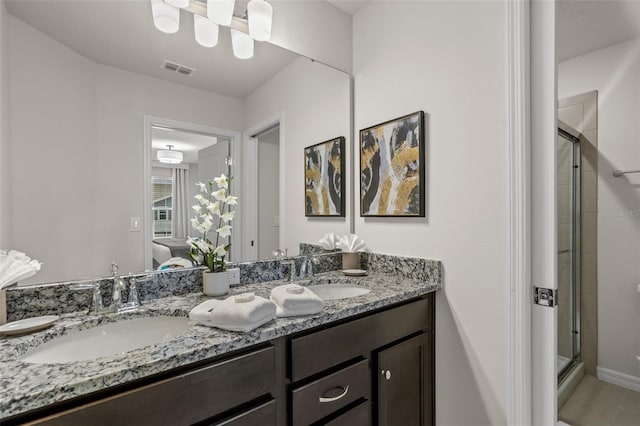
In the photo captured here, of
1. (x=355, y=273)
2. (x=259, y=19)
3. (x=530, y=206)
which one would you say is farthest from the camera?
(x=355, y=273)

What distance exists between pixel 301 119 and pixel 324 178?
37cm

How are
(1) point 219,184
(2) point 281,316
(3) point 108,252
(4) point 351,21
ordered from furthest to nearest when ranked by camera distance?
(4) point 351,21
(1) point 219,184
(3) point 108,252
(2) point 281,316

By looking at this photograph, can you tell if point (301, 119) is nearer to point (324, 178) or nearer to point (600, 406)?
point (324, 178)

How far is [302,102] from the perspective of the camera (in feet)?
6.00

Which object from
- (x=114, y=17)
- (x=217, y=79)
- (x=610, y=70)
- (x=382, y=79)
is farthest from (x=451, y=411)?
(x=114, y=17)

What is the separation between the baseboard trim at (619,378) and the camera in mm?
1169

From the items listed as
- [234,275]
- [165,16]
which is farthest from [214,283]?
[165,16]

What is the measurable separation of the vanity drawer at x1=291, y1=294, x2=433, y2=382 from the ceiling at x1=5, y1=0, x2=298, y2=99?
1.17 meters

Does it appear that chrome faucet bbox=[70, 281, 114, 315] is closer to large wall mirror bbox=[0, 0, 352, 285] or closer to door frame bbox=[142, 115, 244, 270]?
large wall mirror bbox=[0, 0, 352, 285]

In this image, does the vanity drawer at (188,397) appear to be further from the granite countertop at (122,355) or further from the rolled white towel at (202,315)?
the rolled white towel at (202,315)

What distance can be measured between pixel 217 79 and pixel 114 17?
427mm

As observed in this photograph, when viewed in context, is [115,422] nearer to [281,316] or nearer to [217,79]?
[281,316]

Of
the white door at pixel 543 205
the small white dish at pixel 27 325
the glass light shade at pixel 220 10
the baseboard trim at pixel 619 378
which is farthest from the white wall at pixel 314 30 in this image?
the baseboard trim at pixel 619 378

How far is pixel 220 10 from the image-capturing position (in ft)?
4.59
